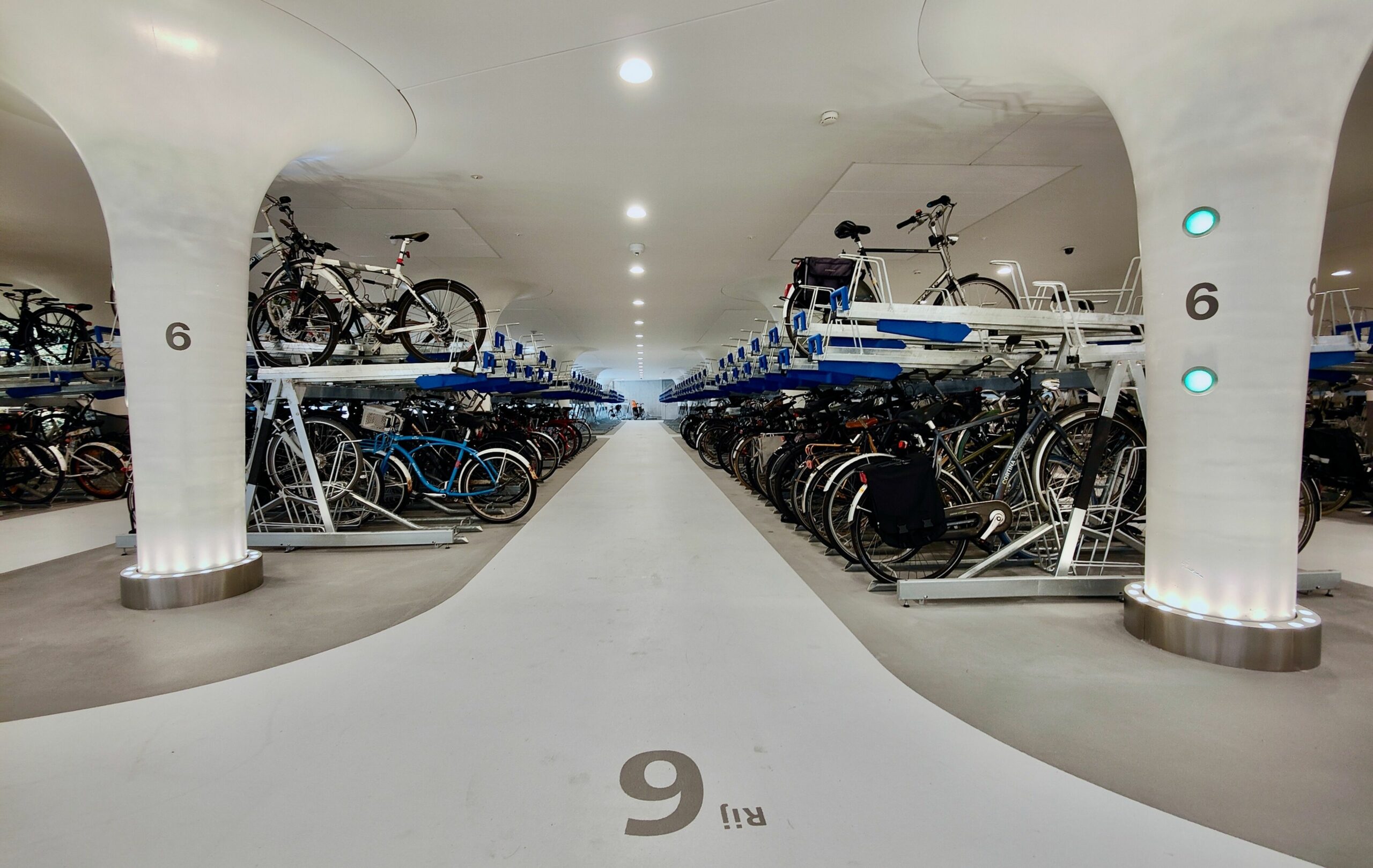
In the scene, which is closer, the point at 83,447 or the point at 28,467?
the point at 28,467

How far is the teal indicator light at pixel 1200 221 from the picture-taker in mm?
2035

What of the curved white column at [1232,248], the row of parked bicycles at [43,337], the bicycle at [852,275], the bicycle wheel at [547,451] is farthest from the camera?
the bicycle wheel at [547,451]

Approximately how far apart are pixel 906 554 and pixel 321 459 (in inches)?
166

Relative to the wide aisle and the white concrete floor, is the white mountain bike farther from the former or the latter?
the white concrete floor

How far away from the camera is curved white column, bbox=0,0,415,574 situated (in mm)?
2438

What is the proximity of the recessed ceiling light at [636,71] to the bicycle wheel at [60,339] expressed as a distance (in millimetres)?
6481

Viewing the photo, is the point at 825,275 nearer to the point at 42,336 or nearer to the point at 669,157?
the point at 669,157

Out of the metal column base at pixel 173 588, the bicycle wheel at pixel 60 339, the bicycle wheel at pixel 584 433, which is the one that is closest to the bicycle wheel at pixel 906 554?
the metal column base at pixel 173 588

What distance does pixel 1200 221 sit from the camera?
2.06m

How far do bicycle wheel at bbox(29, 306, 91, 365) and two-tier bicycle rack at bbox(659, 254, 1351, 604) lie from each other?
7.59 meters

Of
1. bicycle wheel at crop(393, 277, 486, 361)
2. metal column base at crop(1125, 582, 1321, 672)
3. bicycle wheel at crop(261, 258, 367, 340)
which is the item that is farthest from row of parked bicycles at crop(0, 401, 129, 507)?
metal column base at crop(1125, 582, 1321, 672)

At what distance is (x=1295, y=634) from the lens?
200cm

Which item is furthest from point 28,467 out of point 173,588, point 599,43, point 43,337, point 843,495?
point 843,495

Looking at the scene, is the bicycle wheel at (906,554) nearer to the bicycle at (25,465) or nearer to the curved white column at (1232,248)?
the curved white column at (1232,248)
